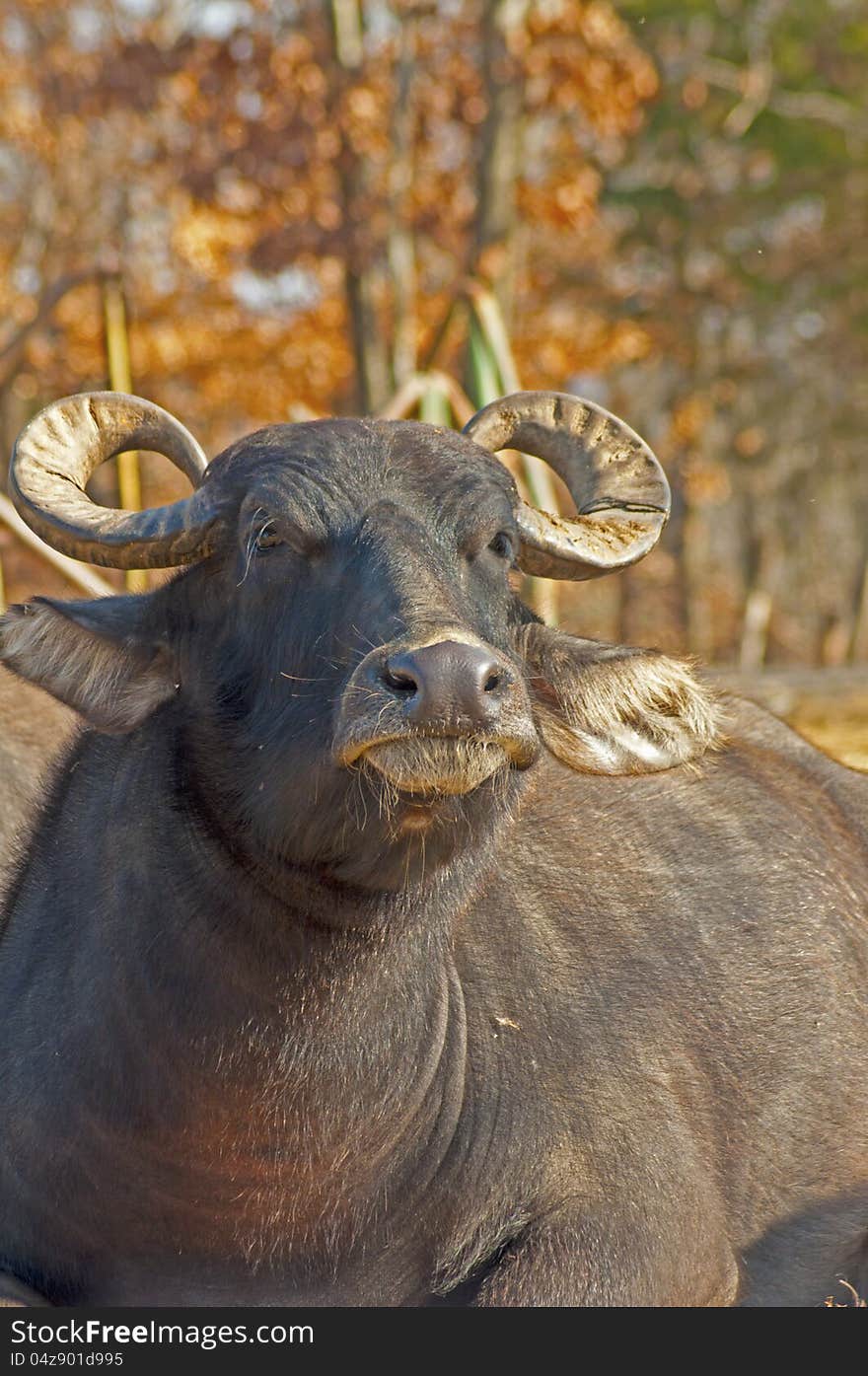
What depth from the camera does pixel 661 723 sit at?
4.32 m

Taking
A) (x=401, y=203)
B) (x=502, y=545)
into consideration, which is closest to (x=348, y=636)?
(x=502, y=545)

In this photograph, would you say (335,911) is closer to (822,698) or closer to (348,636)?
(348,636)

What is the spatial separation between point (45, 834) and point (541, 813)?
1.41 meters

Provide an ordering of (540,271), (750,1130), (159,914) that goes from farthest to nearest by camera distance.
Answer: (540,271)
(750,1130)
(159,914)

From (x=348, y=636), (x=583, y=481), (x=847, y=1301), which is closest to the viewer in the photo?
(x=348, y=636)

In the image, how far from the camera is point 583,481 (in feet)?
14.9

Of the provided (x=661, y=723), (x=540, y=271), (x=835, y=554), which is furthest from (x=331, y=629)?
(x=835, y=554)

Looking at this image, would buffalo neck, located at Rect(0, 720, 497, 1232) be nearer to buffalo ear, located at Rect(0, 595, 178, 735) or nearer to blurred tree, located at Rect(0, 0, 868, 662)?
buffalo ear, located at Rect(0, 595, 178, 735)

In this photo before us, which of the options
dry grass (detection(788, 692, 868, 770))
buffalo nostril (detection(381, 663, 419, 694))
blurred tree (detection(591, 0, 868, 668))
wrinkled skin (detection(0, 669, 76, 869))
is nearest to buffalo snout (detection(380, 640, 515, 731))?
buffalo nostril (detection(381, 663, 419, 694))

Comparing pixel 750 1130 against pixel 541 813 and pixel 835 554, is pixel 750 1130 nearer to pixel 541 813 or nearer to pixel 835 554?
pixel 541 813

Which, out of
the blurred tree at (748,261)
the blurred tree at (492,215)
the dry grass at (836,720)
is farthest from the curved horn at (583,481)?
the blurred tree at (748,261)

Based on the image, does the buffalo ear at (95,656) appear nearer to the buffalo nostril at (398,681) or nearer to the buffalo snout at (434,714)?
the buffalo snout at (434,714)

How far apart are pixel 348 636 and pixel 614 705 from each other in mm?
930

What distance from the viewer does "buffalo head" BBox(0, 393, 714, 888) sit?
3367mm
